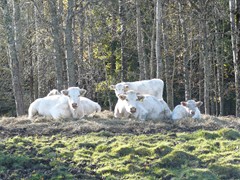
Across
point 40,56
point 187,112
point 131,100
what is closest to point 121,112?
point 131,100

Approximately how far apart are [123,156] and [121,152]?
0.19 metres

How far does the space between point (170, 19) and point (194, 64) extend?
629 cm

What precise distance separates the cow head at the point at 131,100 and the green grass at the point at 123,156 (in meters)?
3.03

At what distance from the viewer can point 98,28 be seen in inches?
1244

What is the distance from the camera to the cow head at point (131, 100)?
1534 centimetres

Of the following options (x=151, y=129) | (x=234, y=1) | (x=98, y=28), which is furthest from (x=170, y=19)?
(x=151, y=129)

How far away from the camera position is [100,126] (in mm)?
13281

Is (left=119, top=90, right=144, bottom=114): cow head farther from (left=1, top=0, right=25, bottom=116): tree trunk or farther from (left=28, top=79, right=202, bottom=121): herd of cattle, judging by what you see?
(left=1, top=0, right=25, bottom=116): tree trunk

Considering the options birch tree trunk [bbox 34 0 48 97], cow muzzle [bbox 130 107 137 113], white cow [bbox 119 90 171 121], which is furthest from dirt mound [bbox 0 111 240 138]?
birch tree trunk [bbox 34 0 48 97]

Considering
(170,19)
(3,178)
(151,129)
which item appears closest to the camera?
→ (3,178)

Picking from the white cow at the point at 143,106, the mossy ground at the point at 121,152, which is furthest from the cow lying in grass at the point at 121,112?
the mossy ground at the point at 121,152

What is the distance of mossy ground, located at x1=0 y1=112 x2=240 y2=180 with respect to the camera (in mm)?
9508

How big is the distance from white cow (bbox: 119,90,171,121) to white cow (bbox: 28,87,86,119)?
1.35m

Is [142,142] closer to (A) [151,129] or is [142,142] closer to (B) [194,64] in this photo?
(A) [151,129]
